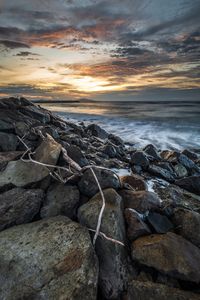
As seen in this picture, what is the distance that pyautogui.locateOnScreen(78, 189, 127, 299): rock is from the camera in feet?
8.42

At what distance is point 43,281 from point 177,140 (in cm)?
1445

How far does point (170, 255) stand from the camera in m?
2.64

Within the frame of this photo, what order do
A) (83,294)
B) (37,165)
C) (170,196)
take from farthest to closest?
1. (170,196)
2. (37,165)
3. (83,294)

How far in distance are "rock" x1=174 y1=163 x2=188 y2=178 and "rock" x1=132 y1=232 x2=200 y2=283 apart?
4306mm

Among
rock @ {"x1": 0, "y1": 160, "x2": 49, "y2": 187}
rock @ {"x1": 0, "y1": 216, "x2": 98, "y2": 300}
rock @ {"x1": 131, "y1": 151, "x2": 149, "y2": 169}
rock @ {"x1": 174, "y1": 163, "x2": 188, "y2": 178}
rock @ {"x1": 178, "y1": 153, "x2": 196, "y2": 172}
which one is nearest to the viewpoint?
rock @ {"x1": 0, "y1": 216, "x2": 98, "y2": 300}

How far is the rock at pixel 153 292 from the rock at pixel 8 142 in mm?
3628

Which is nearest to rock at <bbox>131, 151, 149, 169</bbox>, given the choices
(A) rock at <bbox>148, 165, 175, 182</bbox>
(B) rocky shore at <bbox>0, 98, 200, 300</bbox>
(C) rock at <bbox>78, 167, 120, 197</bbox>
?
(A) rock at <bbox>148, 165, 175, 182</bbox>

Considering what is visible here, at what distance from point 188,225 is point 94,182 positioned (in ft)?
4.75

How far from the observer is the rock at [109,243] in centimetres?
257

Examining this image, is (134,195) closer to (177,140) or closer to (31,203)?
(31,203)

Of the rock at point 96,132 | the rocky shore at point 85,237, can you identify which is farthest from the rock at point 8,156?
the rock at point 96,132

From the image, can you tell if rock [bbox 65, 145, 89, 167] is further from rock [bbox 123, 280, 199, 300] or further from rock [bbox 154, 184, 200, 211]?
rock [bbox 123, 280, 199, 300]

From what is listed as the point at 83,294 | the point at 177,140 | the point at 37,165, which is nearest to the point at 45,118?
the point at 37,165

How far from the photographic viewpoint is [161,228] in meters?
3.09
